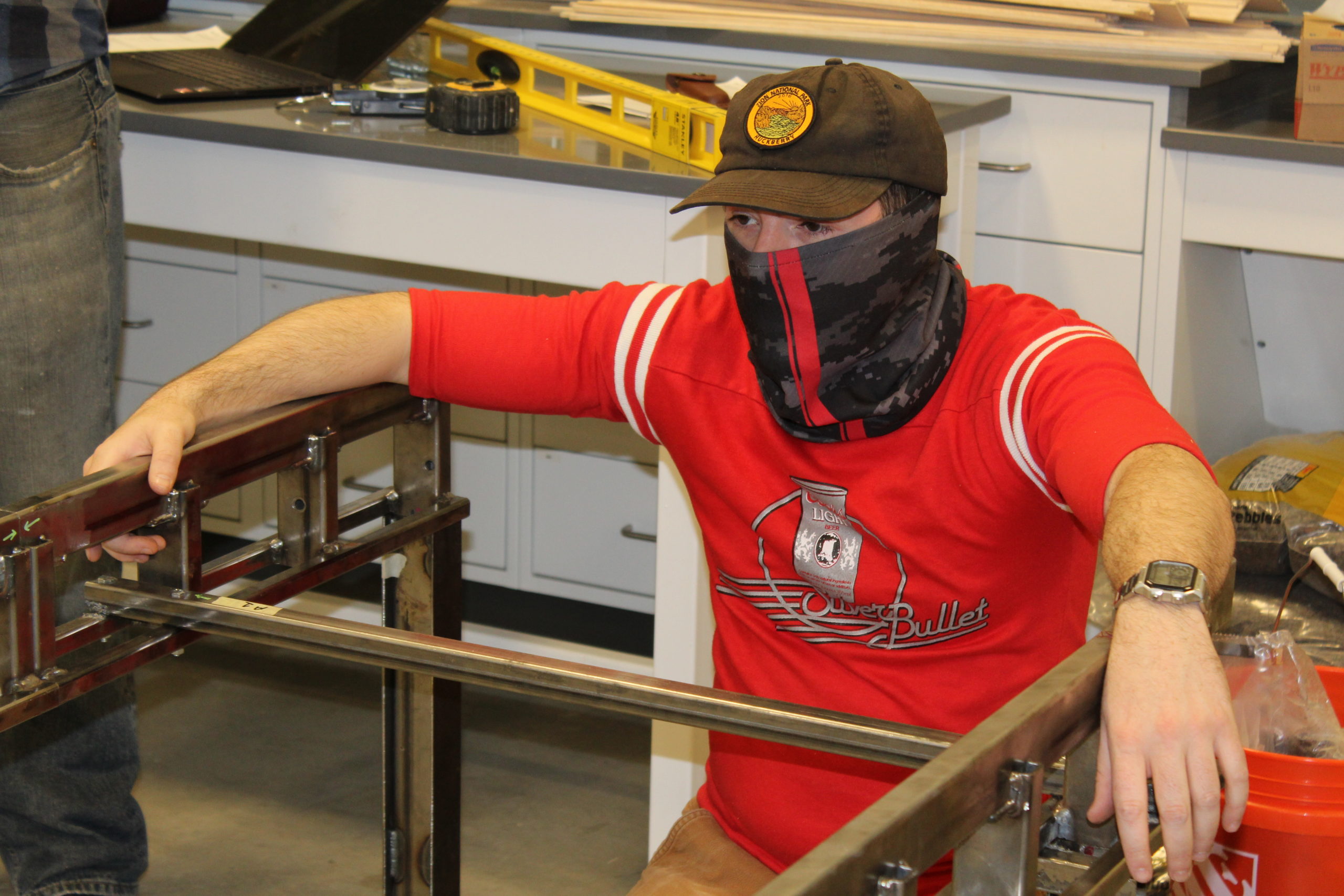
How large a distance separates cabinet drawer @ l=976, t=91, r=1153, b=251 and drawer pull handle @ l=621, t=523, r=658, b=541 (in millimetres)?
741

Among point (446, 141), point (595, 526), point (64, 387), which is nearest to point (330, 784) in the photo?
point (595, 526)

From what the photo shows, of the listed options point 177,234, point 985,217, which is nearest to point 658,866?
point 985,217

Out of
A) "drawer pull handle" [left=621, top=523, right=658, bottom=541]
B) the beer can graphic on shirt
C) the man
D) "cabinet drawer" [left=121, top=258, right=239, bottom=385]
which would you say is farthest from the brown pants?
"cabinet drawer" [left=121, top=258, right=239, bottom=385]

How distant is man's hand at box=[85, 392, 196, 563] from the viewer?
1.12 meters

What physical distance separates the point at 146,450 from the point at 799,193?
54 cm

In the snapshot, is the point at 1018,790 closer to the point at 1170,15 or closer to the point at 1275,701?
the point at 1275,701

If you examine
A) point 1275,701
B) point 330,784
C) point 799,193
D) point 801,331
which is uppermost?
point 799,193

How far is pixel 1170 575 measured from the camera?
0.86 metres

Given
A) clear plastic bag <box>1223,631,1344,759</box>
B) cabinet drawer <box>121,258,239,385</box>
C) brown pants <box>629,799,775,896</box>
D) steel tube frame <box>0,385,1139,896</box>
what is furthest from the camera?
cabinet drawer <box>121,258,239,385</box>

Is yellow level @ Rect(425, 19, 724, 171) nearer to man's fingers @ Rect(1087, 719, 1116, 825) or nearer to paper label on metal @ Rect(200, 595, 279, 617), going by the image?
paper label on metal @ Rect(200, 595, 279, 617)

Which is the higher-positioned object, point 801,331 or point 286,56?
point 286,56

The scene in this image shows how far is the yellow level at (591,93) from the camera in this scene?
1.73 m

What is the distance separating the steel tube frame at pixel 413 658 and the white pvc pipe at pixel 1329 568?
76 cm

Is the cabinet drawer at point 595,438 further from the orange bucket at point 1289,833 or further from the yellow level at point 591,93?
the orange bucket at point 1289,833
